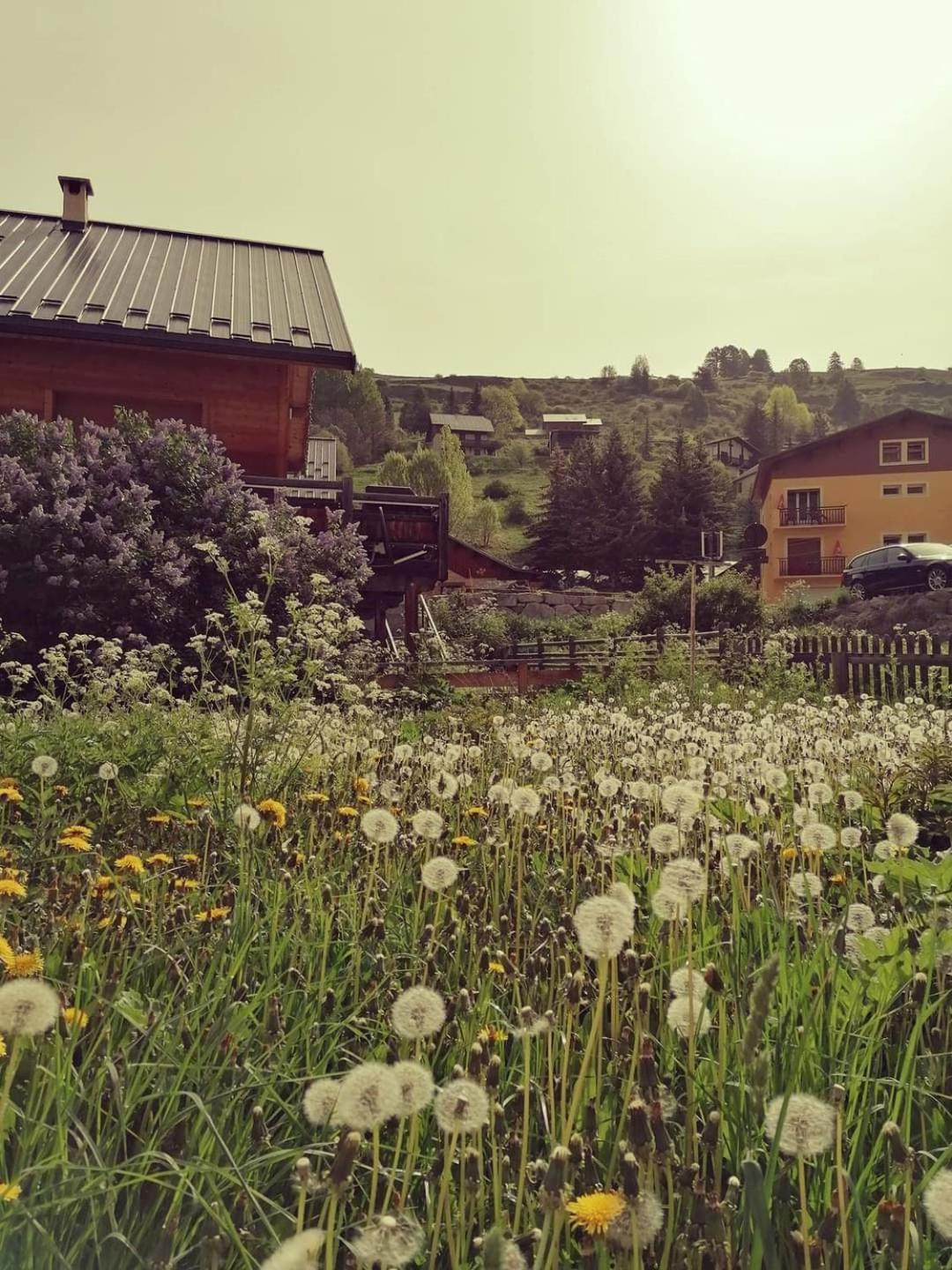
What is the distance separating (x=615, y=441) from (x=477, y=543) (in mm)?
13137

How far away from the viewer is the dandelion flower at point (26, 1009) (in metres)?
1.26

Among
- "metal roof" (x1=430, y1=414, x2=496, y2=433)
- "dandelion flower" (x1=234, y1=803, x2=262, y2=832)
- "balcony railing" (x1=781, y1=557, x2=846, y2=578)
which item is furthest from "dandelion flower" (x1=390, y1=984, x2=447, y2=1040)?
"metal roof" (x1=430, y1=414, x2=496, y2=433)

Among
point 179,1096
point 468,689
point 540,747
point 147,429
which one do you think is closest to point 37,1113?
point 179,1096

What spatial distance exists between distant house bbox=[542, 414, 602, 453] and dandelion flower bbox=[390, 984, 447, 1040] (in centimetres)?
10251

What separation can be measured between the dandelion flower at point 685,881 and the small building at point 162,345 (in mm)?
14606

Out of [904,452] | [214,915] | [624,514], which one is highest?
[904,452]

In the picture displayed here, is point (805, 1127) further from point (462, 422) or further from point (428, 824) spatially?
point (462, 422)

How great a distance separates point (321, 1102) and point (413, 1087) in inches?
8.1

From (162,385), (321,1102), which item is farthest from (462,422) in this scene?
(321,1102)

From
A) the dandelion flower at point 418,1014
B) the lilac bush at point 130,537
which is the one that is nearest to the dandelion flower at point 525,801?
the dandelion flower at point 418,1014

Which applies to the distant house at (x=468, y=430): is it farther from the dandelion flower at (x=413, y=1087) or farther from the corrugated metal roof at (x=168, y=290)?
the dandelion flower at (x=413, y=1087)

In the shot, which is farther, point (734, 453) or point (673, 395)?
point (673, 395)

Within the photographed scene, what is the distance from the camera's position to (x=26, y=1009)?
1.29 meters

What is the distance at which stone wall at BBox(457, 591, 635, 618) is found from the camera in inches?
1734
